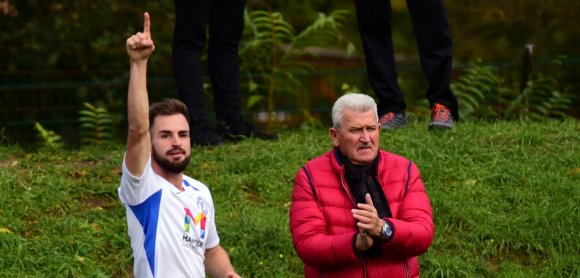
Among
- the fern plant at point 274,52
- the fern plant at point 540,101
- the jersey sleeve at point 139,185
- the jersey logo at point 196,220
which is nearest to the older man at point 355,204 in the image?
the jersey logo at point 196,220

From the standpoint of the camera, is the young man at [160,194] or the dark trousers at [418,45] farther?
the dark trousers at [418,45]

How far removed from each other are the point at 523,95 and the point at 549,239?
164 inches

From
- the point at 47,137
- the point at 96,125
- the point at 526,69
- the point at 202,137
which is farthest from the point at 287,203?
the point at 526,69

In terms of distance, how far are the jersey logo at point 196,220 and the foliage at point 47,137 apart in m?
4.52

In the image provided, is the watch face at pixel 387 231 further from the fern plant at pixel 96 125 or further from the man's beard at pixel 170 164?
the fern plant at pixel 96 125

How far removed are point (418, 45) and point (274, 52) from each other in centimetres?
327

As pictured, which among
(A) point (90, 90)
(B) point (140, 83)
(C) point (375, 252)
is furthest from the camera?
(A) point (90, 90)

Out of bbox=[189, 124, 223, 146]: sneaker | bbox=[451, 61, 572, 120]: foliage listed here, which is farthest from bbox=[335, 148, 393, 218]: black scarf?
bbox=[451, 61, 572, 120]: foliage

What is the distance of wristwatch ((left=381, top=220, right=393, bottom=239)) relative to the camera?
20.0 ft

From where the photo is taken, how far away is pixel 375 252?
6.26 m

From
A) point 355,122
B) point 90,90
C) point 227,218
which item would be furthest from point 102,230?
point 90,90

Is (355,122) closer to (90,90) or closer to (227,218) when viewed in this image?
(227,218)

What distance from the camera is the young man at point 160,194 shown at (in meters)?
5.89

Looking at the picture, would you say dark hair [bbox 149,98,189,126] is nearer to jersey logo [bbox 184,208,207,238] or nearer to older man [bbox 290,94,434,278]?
jersey logo [bbox 184,208,207,238]
